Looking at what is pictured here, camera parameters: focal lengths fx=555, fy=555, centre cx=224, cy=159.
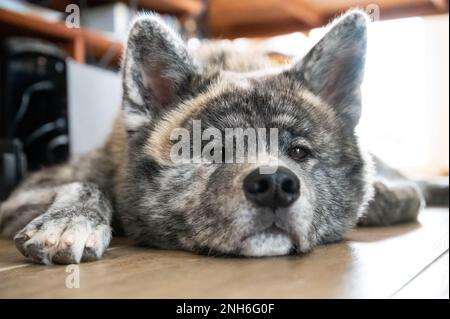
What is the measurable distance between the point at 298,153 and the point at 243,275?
389mm

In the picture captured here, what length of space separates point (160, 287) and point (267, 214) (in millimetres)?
271

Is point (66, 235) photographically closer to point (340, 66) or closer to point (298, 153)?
point (298, 153)

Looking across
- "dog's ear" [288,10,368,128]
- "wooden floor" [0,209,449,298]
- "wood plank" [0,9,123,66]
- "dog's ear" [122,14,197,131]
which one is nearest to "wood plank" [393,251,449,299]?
"wooden floor" [0,209,449,298]

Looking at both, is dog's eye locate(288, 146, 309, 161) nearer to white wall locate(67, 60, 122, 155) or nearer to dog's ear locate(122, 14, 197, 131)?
dog's ear locate(122, 14, 197, 131)

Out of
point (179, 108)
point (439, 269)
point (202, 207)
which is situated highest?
point (179, 108)

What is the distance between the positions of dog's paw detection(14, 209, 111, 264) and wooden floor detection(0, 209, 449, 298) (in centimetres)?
3

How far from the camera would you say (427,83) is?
4.84m

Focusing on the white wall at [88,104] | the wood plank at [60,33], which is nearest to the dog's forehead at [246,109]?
the wood plank at [60,33]

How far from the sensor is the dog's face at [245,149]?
112cm

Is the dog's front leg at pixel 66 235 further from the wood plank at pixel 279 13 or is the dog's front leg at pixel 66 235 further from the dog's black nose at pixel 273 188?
the wood plank at pixel 279 13

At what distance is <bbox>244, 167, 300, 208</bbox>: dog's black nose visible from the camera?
106 cm
